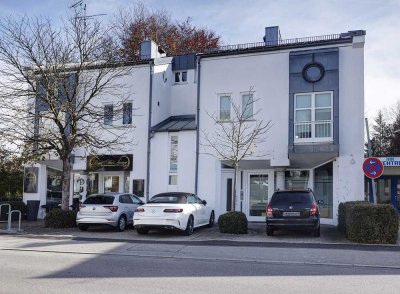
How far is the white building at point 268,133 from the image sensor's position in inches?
756

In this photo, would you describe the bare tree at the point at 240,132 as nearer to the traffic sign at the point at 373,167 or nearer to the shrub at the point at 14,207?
the traffic sign at the point at 373,167

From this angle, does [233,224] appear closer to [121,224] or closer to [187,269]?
[121,224]

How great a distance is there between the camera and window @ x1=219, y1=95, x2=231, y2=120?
21.1 meters

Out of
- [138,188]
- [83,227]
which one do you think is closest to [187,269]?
[83,227]

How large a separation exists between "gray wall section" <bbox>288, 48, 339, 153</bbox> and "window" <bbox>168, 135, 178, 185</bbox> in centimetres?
537

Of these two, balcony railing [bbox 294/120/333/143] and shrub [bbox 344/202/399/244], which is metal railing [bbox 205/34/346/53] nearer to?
balcony railing [bbox 294/120/333/143]

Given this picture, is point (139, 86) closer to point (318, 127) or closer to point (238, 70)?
point (238, 70)

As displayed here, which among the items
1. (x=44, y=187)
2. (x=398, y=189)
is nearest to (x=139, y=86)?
(x=44, y=187)

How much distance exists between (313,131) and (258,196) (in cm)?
396

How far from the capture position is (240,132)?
20.2m

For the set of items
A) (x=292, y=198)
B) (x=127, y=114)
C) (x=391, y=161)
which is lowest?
(x=292, y=198)

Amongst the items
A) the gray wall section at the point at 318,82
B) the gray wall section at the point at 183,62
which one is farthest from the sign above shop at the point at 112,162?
the gray wall section at the point at 318,82

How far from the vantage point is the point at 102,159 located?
22328 mm

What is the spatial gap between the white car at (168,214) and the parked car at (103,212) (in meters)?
1.24
